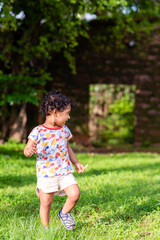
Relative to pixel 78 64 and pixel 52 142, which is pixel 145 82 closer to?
pixel 78 64

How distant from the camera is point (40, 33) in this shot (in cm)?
929

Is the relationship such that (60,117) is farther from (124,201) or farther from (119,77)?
(119,77)

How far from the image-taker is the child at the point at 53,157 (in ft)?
9.52

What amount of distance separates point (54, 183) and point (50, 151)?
0.30m

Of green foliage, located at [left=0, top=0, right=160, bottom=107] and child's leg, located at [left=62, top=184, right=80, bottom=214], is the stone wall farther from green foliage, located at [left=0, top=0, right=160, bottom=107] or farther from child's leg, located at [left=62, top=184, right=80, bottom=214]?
child's leg, located at [left=62, top=184, right=80, bottom=214]

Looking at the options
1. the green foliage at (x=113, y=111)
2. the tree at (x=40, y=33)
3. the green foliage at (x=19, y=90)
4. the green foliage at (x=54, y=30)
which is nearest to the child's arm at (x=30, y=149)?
the tree at (x=40, y=33)

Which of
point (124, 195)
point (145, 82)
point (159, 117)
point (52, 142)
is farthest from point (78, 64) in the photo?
point (52, 142)

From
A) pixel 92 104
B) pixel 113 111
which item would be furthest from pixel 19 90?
pixel 113 111

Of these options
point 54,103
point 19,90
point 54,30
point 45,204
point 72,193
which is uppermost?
point 54,30

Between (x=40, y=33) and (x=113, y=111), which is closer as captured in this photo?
(x=40, y=33)

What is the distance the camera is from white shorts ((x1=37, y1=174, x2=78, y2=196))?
290 centimetres

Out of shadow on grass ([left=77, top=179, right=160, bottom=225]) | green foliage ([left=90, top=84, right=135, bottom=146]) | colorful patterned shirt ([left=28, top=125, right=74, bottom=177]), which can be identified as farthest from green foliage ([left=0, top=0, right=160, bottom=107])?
colorful patterned shirt ([left=28, top=125, right=74, bottom=177])

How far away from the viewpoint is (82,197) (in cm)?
426

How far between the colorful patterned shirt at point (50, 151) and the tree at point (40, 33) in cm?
317
